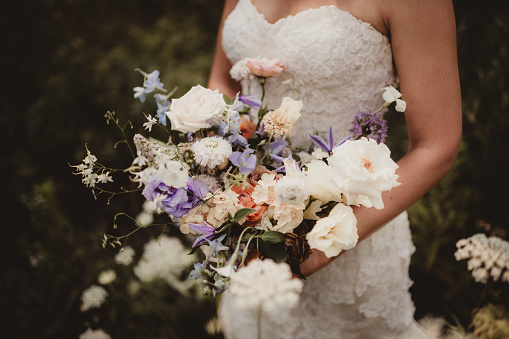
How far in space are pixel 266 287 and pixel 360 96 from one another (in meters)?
1.00

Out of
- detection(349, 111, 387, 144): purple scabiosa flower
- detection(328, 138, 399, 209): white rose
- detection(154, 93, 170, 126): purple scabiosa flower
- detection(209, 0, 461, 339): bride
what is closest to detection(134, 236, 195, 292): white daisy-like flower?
detection(209, 0, 461, 339): bride

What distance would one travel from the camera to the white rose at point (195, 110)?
1073mm

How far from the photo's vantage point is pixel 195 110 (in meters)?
1.08

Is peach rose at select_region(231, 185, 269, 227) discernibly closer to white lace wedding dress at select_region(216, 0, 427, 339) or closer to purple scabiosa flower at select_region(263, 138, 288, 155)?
purple scabiosa flower at select_region(263, 138, 288, 155)

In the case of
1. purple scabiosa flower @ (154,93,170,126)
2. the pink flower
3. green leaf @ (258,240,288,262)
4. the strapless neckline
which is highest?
the strapless neckline

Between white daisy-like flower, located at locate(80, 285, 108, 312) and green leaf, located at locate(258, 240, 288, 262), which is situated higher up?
green leaf, located at locate(258, 240, 288, 262)

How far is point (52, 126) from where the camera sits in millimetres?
3307

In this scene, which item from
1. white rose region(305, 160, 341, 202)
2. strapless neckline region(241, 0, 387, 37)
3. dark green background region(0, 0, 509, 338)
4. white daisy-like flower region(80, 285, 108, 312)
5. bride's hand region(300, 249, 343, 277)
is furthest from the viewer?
dark green background region(0, 0, 509, 338)

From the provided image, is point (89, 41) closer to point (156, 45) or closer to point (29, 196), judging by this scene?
point (156, 45)

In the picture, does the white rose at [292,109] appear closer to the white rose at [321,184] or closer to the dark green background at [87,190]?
the white rose at [321,184]

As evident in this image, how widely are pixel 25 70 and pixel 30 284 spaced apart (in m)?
1.70

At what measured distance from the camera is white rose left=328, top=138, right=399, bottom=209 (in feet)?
2.79

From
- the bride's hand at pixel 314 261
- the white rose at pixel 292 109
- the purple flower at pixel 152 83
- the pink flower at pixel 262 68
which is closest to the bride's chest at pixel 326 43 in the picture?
the pink flower at pixel 262 68

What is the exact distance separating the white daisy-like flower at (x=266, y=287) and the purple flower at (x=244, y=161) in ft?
1.31
